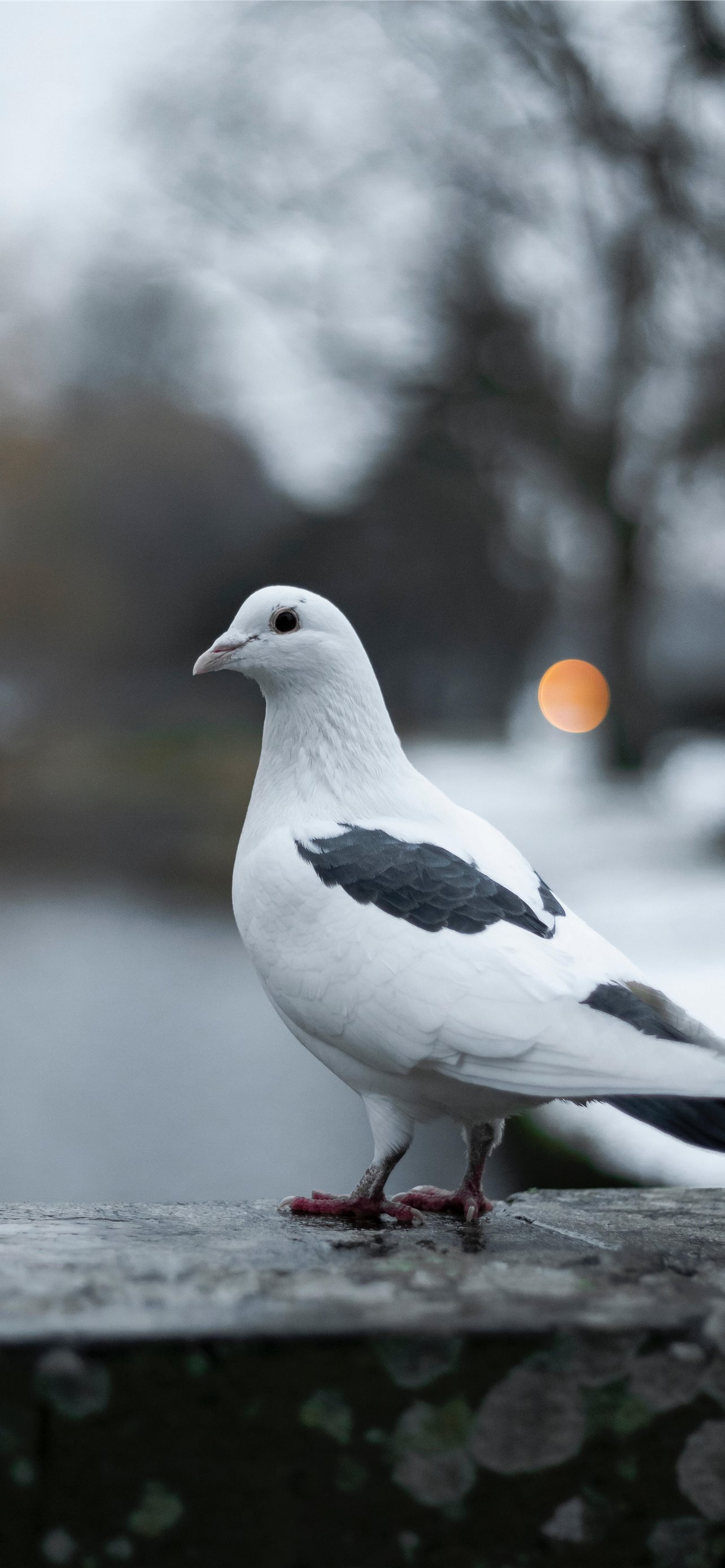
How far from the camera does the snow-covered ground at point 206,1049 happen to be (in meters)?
5.28

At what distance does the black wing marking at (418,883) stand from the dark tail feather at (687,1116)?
0.35m

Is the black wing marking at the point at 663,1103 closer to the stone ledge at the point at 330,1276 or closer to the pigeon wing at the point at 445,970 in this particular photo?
the pigeon wing at the point at 445,970

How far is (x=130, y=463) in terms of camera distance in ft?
99.8

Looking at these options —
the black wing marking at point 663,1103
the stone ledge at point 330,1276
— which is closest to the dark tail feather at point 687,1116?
the black wing marking at point 663,1103

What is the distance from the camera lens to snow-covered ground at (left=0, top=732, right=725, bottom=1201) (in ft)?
17.3

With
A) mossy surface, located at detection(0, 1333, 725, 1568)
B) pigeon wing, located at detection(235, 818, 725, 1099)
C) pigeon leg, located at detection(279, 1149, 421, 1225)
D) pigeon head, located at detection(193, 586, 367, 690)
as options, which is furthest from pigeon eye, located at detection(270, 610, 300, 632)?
mossy surface, located at detection(0, 1333, 725, 1568)

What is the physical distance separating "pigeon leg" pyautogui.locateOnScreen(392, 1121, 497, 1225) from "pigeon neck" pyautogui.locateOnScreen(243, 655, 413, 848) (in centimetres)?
66

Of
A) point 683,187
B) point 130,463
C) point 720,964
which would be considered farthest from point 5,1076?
point 130,463

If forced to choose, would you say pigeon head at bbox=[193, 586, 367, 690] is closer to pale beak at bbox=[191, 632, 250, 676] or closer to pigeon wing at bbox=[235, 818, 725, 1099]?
pale beak at bbox=[191, 632, 250, 676]

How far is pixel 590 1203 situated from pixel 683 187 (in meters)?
11.6

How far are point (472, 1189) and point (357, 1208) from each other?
0.86ft

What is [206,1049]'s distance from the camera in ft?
24.2

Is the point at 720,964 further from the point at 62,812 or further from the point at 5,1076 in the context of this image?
the point at 62,812

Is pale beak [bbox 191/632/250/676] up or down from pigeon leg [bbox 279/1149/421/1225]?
up
